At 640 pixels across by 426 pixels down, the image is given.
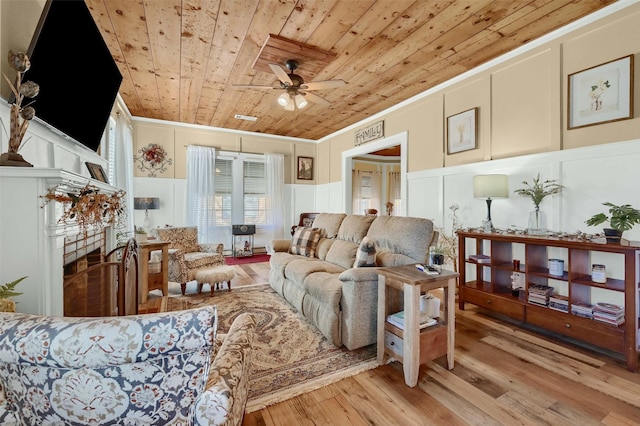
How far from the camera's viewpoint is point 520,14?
2.44m

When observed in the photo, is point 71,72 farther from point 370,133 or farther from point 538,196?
point 370,133

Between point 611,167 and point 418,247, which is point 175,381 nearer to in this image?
point 418,247

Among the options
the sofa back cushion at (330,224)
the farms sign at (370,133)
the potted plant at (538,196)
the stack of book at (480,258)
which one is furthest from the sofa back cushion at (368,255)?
the farms sign at (370,133)

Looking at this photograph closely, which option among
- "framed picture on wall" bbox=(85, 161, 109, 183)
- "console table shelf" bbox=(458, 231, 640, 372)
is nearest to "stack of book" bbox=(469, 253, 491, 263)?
"console table shelf" bbox=(458, 231, 640, 372)

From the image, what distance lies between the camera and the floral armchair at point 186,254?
3.56m

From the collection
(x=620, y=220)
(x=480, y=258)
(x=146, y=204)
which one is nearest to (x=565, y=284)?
(x=480, y=258)

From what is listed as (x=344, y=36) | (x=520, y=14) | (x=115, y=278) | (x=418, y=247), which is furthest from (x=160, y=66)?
(x=520, y=14)

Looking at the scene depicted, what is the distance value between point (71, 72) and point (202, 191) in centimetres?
400

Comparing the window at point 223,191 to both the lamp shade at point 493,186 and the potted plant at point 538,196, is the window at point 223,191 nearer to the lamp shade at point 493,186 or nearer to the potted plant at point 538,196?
the lamp shade at point 493,186

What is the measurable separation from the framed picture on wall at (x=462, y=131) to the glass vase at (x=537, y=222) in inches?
43.8

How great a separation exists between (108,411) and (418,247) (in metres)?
2.26

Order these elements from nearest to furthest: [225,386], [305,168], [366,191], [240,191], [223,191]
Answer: [225,386], [223,191], [240,191], [305,168], [366,191]

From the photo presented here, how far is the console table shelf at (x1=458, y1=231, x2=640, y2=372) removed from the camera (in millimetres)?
1983

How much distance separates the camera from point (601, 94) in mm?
2445
